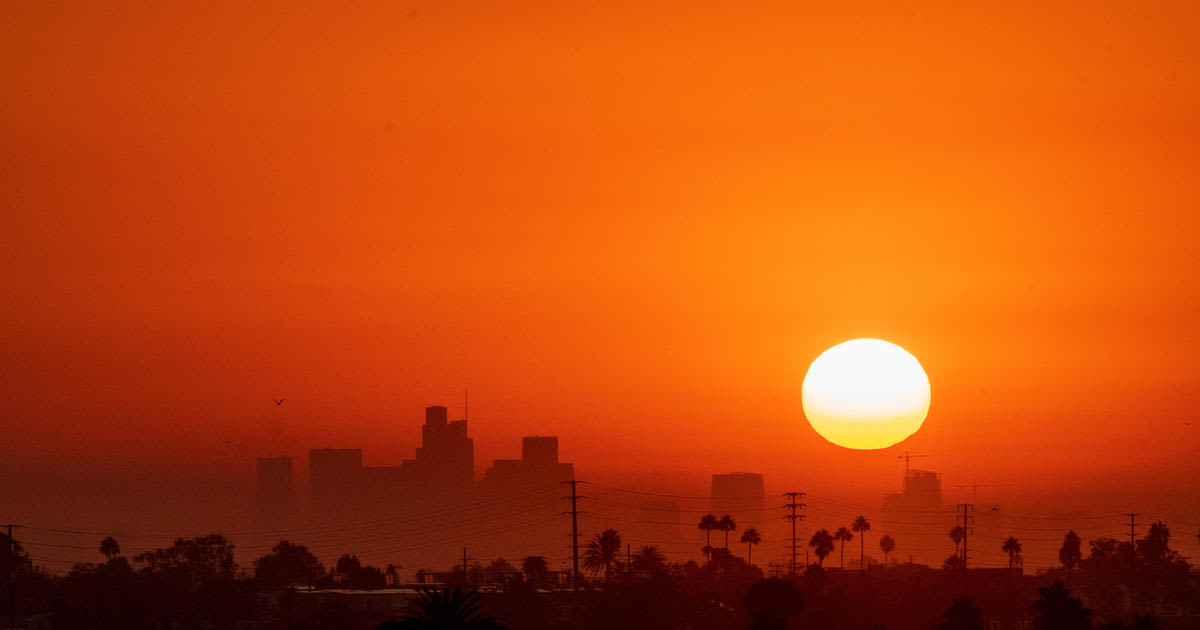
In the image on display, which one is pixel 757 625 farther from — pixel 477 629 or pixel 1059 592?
pixel 477 629

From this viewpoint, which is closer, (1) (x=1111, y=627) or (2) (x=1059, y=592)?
(1) (x=1111, y=627)

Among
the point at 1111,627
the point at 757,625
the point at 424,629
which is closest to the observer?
the point at 424,629

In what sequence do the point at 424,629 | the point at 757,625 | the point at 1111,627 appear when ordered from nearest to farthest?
the point at 424,629, the point at 1111,627, the point at 757,625

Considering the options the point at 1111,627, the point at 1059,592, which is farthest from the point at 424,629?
the point at 1059,592

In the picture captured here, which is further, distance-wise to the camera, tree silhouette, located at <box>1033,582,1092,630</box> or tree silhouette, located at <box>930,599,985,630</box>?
tree silhouette, located at <box>930,599,985,630</box>

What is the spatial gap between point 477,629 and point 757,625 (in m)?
85.5

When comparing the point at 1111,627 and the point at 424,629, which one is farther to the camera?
the point at 1111,627

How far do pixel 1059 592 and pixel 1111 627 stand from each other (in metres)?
21.0

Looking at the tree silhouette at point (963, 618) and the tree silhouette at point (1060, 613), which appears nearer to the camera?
the tree silhouette at point (1060, 613)

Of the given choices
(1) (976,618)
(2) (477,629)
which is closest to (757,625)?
(1) (976,618)

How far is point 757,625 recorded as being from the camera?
566ft

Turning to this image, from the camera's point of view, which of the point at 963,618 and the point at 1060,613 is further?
the point at 963,618

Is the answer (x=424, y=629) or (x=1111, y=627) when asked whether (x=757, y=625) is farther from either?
(x=424, y=629)

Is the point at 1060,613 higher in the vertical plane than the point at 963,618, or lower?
higher
